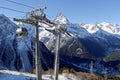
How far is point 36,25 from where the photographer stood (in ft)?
89.1

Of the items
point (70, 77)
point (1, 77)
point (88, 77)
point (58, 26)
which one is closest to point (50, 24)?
point (58, 26)

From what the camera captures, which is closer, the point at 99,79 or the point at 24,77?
the point at 24,77

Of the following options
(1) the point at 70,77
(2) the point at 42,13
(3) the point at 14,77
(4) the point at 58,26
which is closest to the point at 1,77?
(3) the point at 14,77

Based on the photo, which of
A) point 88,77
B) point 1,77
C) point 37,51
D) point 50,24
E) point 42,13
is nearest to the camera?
point 37,51

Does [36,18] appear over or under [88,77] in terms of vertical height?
over

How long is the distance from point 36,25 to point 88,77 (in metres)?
58.3

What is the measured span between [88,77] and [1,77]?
2418cm

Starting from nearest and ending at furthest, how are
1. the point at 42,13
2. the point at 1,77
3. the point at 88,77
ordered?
1. the point at 42,13
2. the point at 1,77
3. the point at 88,77

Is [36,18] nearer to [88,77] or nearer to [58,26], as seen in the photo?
[58,26]

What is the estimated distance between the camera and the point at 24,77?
6781 centimetres

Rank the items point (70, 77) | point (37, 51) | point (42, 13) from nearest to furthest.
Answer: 1. point (37, 51)
2. point (42, 13)
3. point (70, 77)

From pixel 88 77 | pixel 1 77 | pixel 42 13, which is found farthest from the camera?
pixel 88 77

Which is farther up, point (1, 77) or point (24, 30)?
point (24, 30)

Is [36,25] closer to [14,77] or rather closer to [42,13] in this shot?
[42,13]
